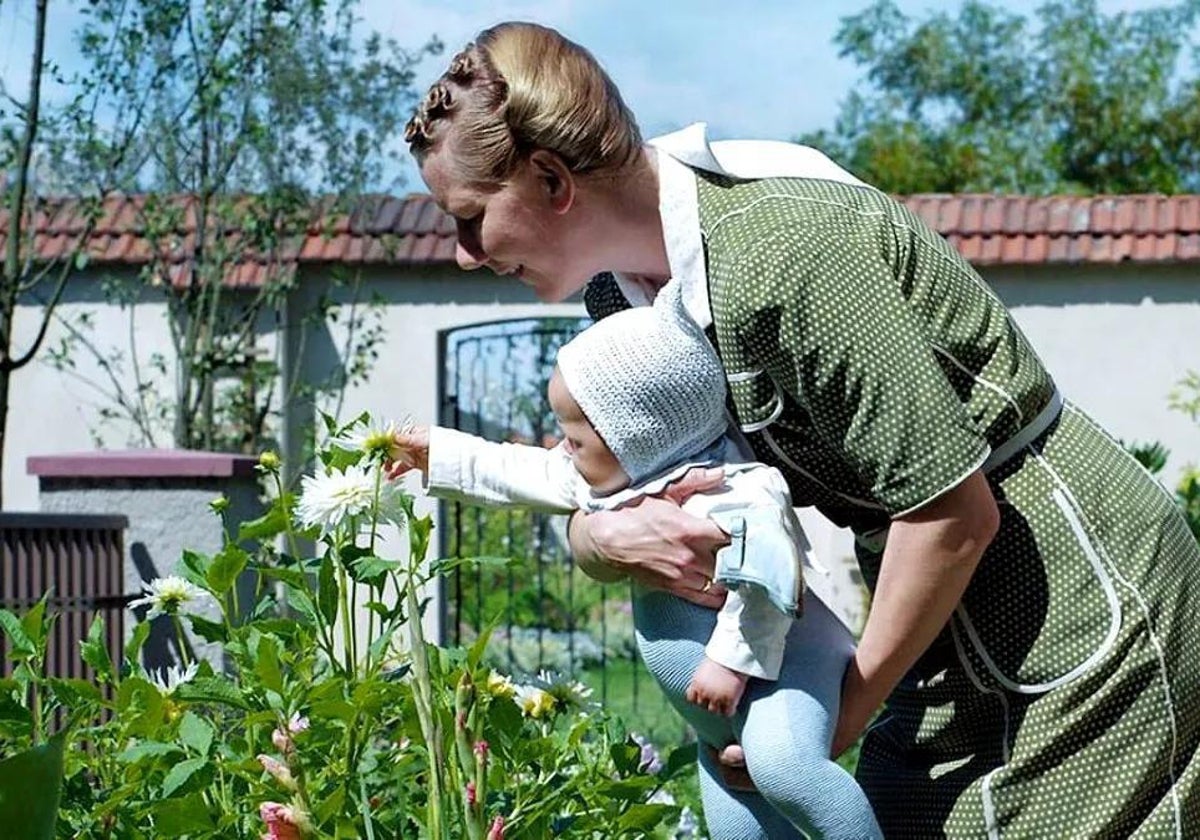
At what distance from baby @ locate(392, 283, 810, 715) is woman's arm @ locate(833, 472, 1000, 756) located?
7 cm

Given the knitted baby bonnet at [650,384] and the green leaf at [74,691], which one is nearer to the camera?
the knitted baby bonnet at [650,384]

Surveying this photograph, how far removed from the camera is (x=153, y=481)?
6.43 metres

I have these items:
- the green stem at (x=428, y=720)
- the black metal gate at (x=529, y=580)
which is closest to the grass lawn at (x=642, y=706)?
the black metal gate at (x=529, y=580)

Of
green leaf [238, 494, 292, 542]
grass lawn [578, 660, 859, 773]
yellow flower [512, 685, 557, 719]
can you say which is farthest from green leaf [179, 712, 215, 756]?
grass lawn [578, 660, 859, 773]

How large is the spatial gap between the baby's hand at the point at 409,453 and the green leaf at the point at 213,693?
319mm

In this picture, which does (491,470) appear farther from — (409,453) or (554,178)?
(554,178)

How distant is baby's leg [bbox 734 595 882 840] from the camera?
1703 mm

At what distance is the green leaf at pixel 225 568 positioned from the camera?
1905 millimetres

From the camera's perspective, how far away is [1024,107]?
41812 mm

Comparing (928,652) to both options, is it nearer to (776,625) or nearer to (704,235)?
(776,625)

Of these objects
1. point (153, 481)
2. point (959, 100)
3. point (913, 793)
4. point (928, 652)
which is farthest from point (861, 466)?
point (959, 100)

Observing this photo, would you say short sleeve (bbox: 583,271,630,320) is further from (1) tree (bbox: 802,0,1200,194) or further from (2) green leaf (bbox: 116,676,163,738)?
(1) tree (bbox: 802,0,1200,194)

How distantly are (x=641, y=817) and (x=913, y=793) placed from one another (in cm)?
24

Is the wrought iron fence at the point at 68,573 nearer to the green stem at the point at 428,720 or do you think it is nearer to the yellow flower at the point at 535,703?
the yellow flower at the point at 535,703
